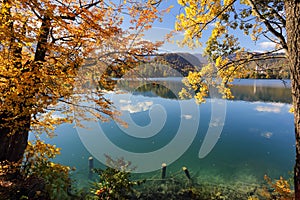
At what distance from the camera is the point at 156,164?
9.57 metres

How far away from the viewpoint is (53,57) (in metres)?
3.21

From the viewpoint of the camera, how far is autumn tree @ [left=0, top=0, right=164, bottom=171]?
106 inches

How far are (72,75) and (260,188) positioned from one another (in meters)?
8.92

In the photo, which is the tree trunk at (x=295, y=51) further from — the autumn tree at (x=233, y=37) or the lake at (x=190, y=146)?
the lake at (x=190, y=146)

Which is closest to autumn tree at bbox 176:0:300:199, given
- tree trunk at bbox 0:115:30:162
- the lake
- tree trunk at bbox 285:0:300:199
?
tree trunk at bbox 285:0:300:199

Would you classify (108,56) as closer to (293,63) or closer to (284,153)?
(293,63)

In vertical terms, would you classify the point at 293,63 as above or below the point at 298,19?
below

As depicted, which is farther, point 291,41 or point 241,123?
point 241,123

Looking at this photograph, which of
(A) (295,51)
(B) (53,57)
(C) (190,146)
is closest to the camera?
(A) (295,51)

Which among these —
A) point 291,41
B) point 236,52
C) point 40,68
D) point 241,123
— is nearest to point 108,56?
point 40,68

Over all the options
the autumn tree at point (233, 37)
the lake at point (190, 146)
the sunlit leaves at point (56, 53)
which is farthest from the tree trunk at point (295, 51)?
the lake at point (190, 146)

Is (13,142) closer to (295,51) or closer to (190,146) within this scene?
(295,51)

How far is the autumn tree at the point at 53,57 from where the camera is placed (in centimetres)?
269

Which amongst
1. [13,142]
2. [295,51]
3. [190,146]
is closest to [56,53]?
[13,142]
